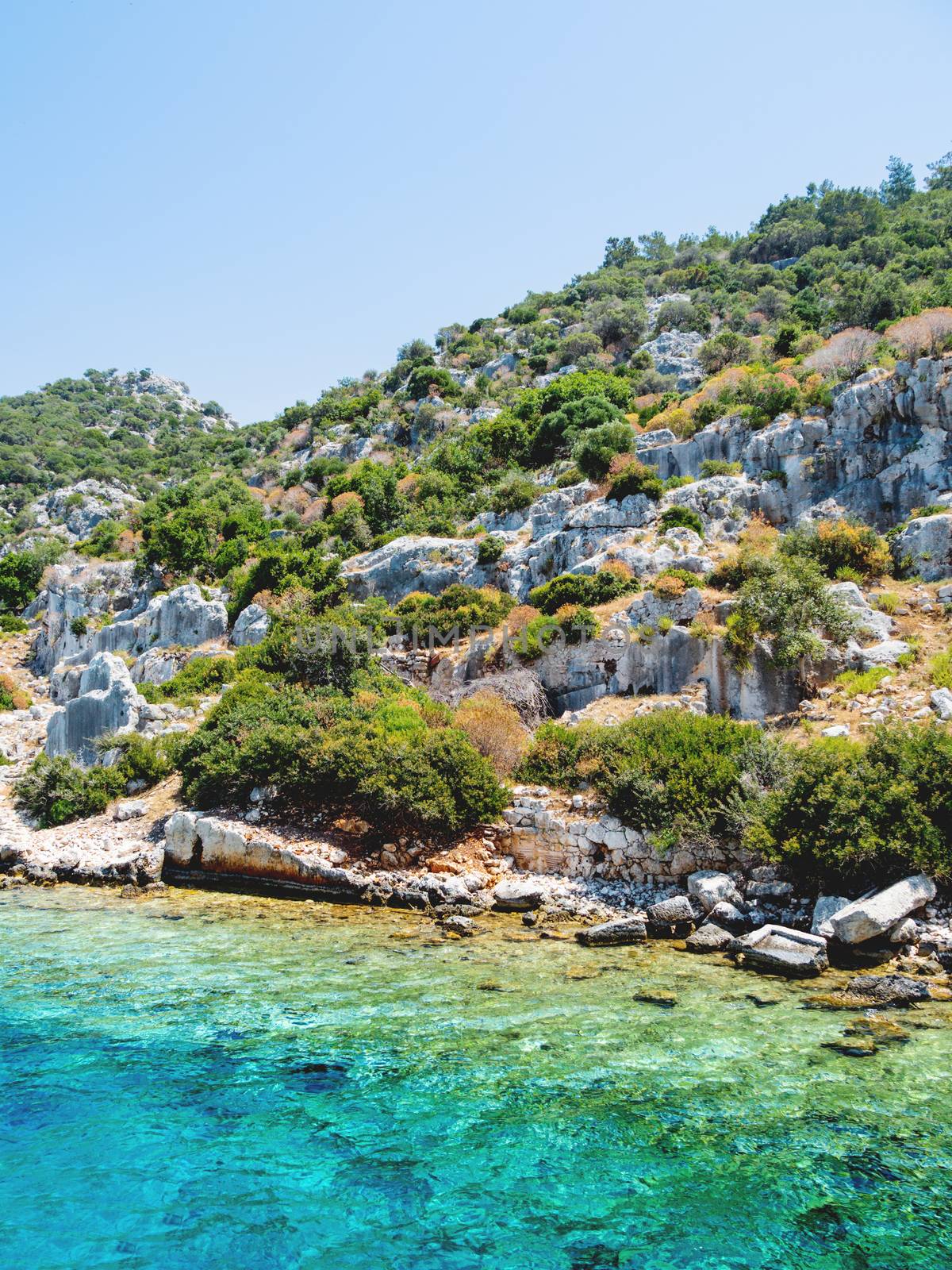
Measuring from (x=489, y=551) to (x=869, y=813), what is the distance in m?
22.8

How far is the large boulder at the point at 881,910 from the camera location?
12281 mm

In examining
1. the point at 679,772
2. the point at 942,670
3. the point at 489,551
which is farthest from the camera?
the point at 489,551

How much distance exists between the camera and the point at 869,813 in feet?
44.0

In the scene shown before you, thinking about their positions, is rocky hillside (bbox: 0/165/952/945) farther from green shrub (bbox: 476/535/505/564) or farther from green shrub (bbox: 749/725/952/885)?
green shrub (bbox: 476/535/505/564)

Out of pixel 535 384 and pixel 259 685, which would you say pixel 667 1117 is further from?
pixel 535 384

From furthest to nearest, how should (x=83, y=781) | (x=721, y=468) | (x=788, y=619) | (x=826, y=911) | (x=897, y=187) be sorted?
(x=897, y=187) < (x=721, y=468) < (x=83, y=781) < (x=788, y=619) < (x=826, y=911)

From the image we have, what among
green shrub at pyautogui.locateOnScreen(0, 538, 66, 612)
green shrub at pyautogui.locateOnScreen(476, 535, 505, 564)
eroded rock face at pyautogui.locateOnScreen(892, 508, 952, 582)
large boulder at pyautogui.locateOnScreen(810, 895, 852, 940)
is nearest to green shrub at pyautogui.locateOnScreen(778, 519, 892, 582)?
eroded rock face at pyautogui.locateOnScreen(892, 508, 952, 582)

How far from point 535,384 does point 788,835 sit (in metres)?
52.6

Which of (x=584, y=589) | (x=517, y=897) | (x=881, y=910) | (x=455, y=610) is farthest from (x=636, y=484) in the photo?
(x=881, y=910)

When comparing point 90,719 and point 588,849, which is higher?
point 90,719

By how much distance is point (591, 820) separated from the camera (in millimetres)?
17312

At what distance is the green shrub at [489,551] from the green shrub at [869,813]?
2086 centimetres

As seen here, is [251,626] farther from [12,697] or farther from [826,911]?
[826,911]

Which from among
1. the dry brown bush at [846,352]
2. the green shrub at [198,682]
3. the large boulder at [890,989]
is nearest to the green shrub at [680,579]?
the dry brown bush at [846,352]
